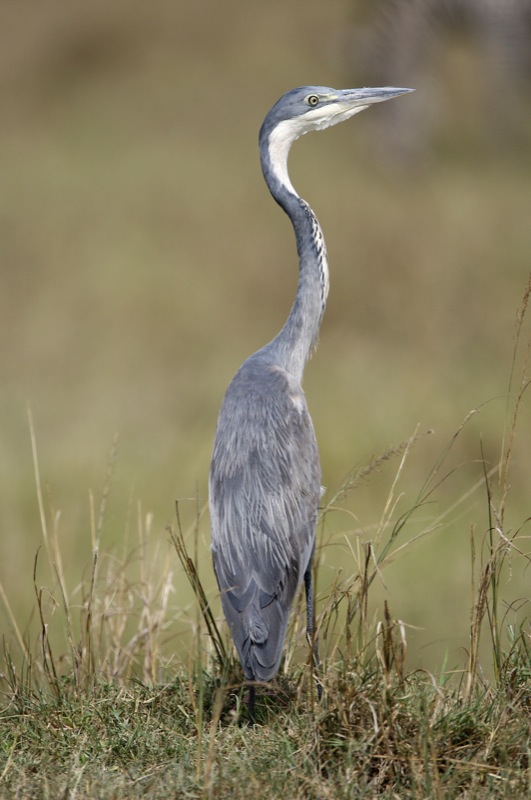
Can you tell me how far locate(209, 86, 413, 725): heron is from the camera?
3295mm

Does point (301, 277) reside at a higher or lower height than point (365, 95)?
lower

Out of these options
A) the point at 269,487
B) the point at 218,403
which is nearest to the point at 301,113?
the point at 269,487

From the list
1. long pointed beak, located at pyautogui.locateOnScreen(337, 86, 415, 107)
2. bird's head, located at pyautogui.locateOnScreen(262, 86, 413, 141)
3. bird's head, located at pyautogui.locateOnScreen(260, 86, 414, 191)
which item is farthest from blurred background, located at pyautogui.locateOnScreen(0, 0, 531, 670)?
long pointed beak, located at pyautogui.locateOnScreen(337, 86, 415, 107)

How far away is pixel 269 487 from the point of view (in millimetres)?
3494

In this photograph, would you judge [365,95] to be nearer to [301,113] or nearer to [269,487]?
[301,113]

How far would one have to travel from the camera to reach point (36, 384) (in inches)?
380

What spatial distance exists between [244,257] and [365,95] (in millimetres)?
7182

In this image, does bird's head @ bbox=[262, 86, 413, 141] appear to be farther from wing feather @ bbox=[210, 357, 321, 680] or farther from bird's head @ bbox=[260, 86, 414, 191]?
wing feather @ bbox=[210, 357, 321, 680]

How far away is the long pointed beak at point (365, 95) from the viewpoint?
13.3ft

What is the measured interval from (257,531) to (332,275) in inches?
295

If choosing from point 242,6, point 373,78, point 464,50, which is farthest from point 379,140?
point 242,6

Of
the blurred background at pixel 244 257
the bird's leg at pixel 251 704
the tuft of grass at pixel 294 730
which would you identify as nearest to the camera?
the tuft of grass at pixel 294 730

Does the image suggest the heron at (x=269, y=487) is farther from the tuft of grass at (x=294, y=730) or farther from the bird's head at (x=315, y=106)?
the bird's head at (x=315, y=106)

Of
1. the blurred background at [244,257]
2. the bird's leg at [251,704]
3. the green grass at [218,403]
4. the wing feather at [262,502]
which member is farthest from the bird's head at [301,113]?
the bird's leg at [251,704]
